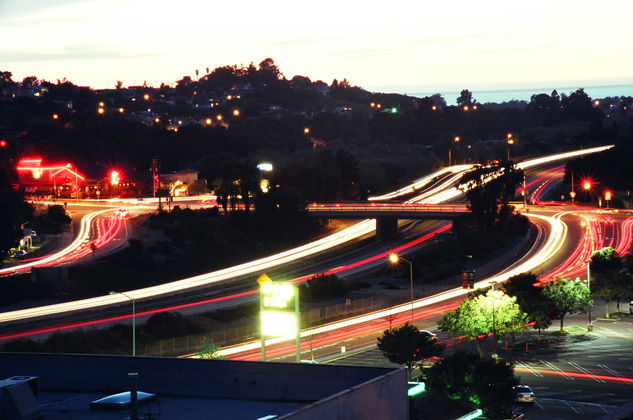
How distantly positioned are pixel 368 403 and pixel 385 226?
278 ft

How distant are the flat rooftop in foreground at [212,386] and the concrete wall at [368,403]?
3 cm

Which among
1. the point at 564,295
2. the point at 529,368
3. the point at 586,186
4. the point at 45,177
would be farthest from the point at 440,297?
the point at 45,177

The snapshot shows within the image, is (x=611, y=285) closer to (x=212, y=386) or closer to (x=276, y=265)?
(x=276, y=265)

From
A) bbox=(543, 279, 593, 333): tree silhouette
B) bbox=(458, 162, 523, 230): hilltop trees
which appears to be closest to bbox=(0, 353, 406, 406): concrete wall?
bbox=(543, 279, 593, 333): tree silhouette

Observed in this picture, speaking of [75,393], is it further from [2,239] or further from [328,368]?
[2,239]

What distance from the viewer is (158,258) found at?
100438 millimetres

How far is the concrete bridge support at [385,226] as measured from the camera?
10938 centimetres

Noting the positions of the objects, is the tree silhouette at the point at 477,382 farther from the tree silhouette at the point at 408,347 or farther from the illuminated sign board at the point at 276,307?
the illuminated sign board at the point at 276,307

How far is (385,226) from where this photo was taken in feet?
361

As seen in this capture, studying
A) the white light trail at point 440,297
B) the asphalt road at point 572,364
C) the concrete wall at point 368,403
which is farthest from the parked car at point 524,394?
Answer: the concrete wall at point 368,403

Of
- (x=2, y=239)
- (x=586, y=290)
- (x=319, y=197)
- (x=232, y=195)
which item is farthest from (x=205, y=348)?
(x=319, y=197)

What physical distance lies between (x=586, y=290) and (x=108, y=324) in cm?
3433

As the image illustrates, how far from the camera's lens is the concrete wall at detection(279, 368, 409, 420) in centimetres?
2345

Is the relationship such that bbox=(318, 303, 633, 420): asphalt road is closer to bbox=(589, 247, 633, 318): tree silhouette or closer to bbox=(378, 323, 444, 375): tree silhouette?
bbox=(589, 247, 633, 318): tree silhouette
